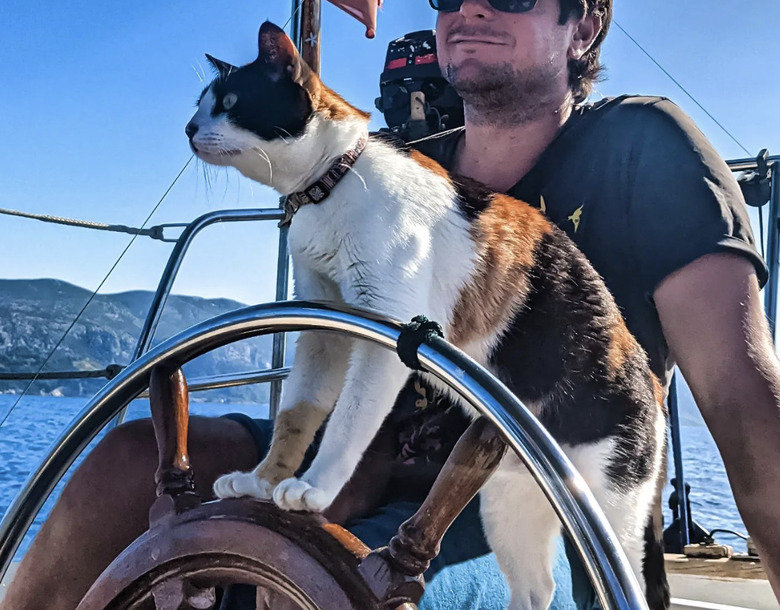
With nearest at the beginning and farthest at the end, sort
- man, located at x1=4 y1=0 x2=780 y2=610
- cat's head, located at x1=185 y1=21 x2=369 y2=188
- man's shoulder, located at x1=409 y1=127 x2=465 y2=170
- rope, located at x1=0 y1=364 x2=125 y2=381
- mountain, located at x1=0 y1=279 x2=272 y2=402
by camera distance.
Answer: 1. man, located at x1=4 y1=0 x2=780 y2=610
2. cat's head, located at x1=185 y1=21 x2=369 y2=188
3. man's shoulder, located at x1=409 y1=127 x2=465 y2=170
4. rope, located at x1=0 y1=364 x2=125 y2=381
5. mountain, located at x1=0 y1=279 x2=272 y2=402

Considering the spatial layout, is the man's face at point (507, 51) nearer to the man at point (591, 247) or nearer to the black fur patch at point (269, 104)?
the man at point (591, 247)

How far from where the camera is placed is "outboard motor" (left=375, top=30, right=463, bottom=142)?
104 centimetres

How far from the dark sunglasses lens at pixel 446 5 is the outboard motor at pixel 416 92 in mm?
112

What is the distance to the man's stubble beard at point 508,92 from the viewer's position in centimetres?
87

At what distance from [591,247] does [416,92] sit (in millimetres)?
391

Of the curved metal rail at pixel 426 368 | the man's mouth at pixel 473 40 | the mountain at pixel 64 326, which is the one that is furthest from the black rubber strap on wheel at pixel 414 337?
the mountain at pixel 64 326

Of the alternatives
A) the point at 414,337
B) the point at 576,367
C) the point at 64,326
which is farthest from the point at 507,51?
the point at 64,326

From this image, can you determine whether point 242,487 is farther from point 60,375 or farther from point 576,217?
point 60,375

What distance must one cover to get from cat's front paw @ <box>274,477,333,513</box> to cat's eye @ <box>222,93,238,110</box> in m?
A: 0.44

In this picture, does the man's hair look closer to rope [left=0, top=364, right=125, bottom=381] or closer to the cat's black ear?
the cat's black ear

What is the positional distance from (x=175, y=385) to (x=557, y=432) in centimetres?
38

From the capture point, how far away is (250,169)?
2.81 feet

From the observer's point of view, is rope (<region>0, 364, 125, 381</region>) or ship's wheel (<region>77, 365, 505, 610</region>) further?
rope (<region>0, 364, 125, 381</region>)

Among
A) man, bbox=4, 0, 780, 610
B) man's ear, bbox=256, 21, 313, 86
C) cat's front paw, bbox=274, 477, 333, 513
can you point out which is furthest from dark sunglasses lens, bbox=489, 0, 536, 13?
cat's front paw, bbox=274, 477, 333, 513
